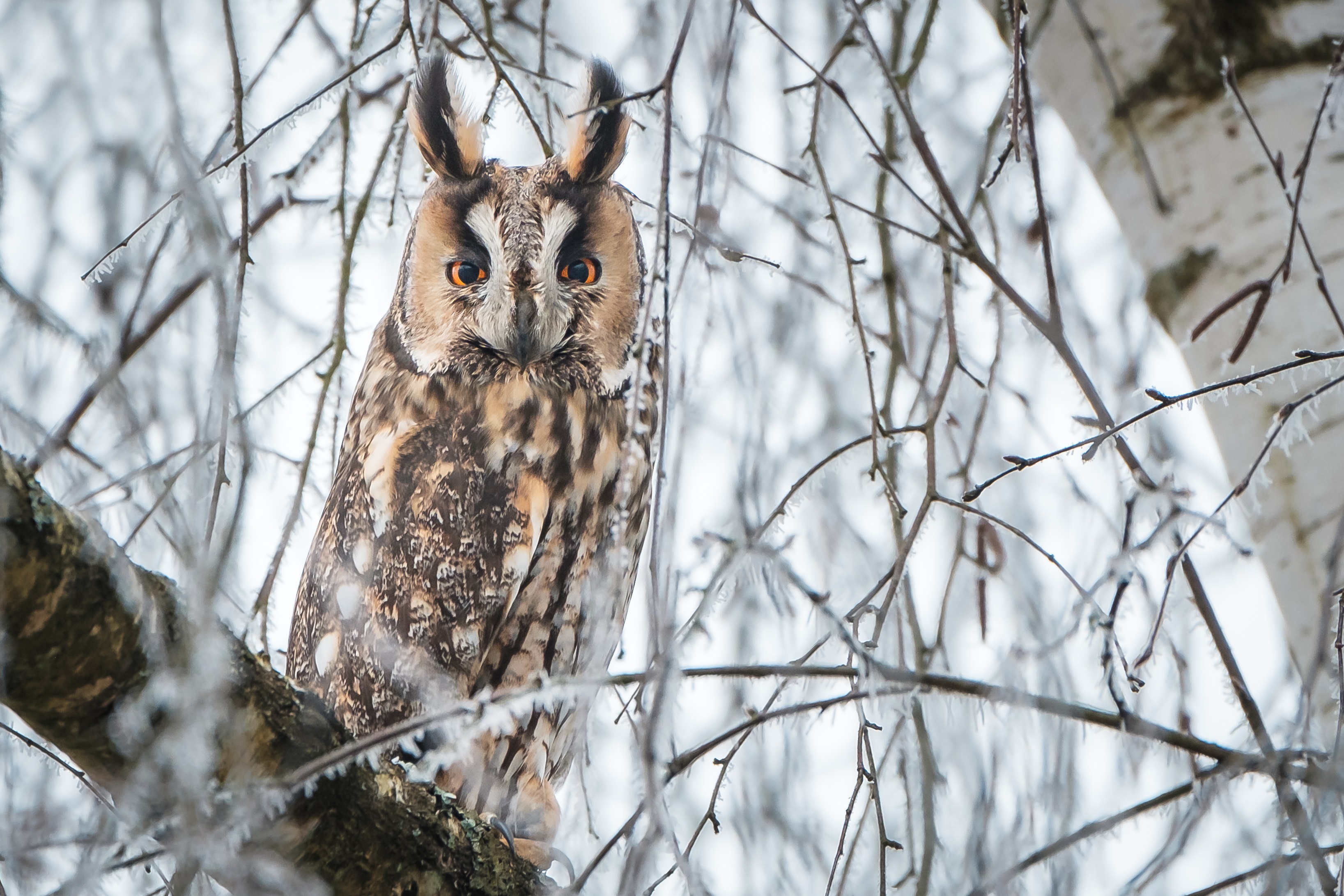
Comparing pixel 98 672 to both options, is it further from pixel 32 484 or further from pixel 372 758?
pixel 372 758

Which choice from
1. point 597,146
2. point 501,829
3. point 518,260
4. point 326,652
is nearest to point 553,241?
point 518,260

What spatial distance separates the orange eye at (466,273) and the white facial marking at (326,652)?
55cm

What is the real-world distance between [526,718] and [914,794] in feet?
1.95

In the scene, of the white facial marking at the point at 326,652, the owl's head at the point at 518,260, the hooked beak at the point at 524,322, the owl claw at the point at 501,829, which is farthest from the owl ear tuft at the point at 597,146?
the owl claw at the point at 501,829

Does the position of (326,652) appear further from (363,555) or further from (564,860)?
(564,860)

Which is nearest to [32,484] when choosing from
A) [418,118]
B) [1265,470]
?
[418,118]

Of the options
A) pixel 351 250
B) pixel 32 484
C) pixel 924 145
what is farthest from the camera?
pixel 351 250

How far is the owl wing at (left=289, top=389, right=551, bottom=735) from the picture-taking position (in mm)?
1593

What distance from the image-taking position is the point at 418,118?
172 cm

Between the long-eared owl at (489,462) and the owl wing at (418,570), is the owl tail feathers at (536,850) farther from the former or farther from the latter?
the owl wing at (418,570)

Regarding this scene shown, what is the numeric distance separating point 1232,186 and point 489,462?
1.09 metres

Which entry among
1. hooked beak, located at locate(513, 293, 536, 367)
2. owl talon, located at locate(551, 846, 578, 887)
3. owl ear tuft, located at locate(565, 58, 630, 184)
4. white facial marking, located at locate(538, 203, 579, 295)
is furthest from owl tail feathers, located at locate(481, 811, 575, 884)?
owl ear tuft, located at locate(565, 58, 630, 184)

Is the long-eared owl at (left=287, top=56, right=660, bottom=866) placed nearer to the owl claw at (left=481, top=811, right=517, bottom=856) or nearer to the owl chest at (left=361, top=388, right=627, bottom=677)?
the owl chest at (left=361, top=388, right=627, bottom=677)

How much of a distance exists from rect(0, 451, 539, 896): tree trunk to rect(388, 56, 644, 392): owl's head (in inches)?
29.2
